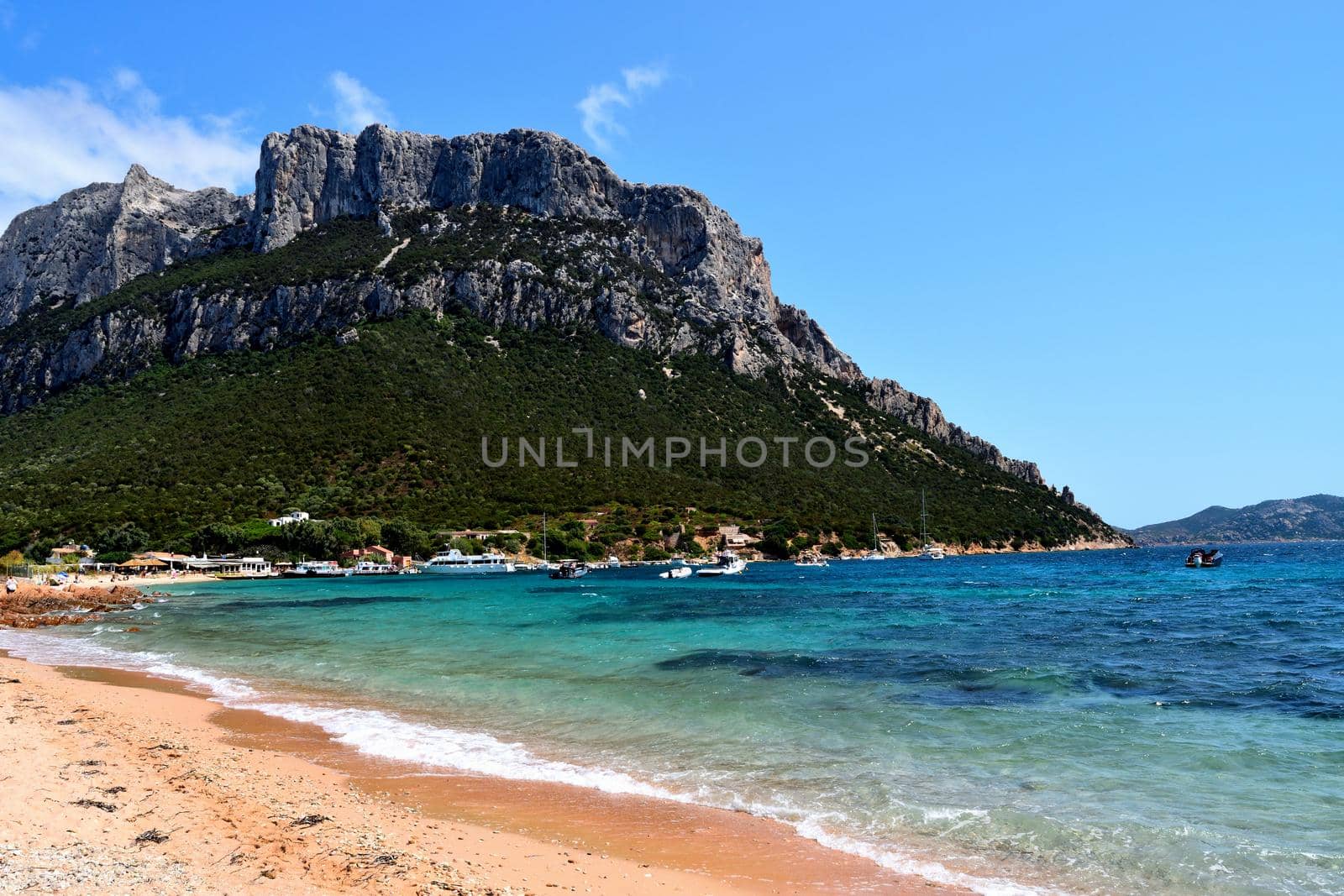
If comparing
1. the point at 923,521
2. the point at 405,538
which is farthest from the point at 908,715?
the point at 923,521

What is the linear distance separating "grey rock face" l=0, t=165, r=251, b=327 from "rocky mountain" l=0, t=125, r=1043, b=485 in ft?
1.31

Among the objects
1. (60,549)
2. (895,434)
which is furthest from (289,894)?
(895,434)

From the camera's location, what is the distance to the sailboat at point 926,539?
96500mm

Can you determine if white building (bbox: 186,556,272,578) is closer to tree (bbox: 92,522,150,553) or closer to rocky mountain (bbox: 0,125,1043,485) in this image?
tree (bbox: 92,522,150,553)

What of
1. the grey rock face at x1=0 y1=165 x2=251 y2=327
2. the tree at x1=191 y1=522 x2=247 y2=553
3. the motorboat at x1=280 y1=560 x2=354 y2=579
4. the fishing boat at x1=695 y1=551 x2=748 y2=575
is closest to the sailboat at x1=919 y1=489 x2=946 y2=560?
the fishing boat at x1=695 y1=551 x2=748 y2=575

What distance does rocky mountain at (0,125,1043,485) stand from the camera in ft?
323

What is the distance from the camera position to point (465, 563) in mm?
78438

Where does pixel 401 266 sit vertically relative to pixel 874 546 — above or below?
above

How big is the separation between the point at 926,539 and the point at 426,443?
63.5 metres

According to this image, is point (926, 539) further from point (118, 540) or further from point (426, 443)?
point (118, 540)

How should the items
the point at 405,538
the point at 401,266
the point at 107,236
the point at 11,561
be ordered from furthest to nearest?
1. the point at 107,236
2. the point at 401,266
3. the point at 405,538
4. the point at 11,561

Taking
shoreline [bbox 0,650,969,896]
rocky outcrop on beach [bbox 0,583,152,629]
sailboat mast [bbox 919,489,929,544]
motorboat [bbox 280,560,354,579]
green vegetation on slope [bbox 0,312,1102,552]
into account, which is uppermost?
green vegetation on slope [bbox 0,312,1102,552]

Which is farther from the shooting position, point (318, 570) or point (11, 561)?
→ point (318, 570)

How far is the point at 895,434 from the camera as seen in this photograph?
118 m
